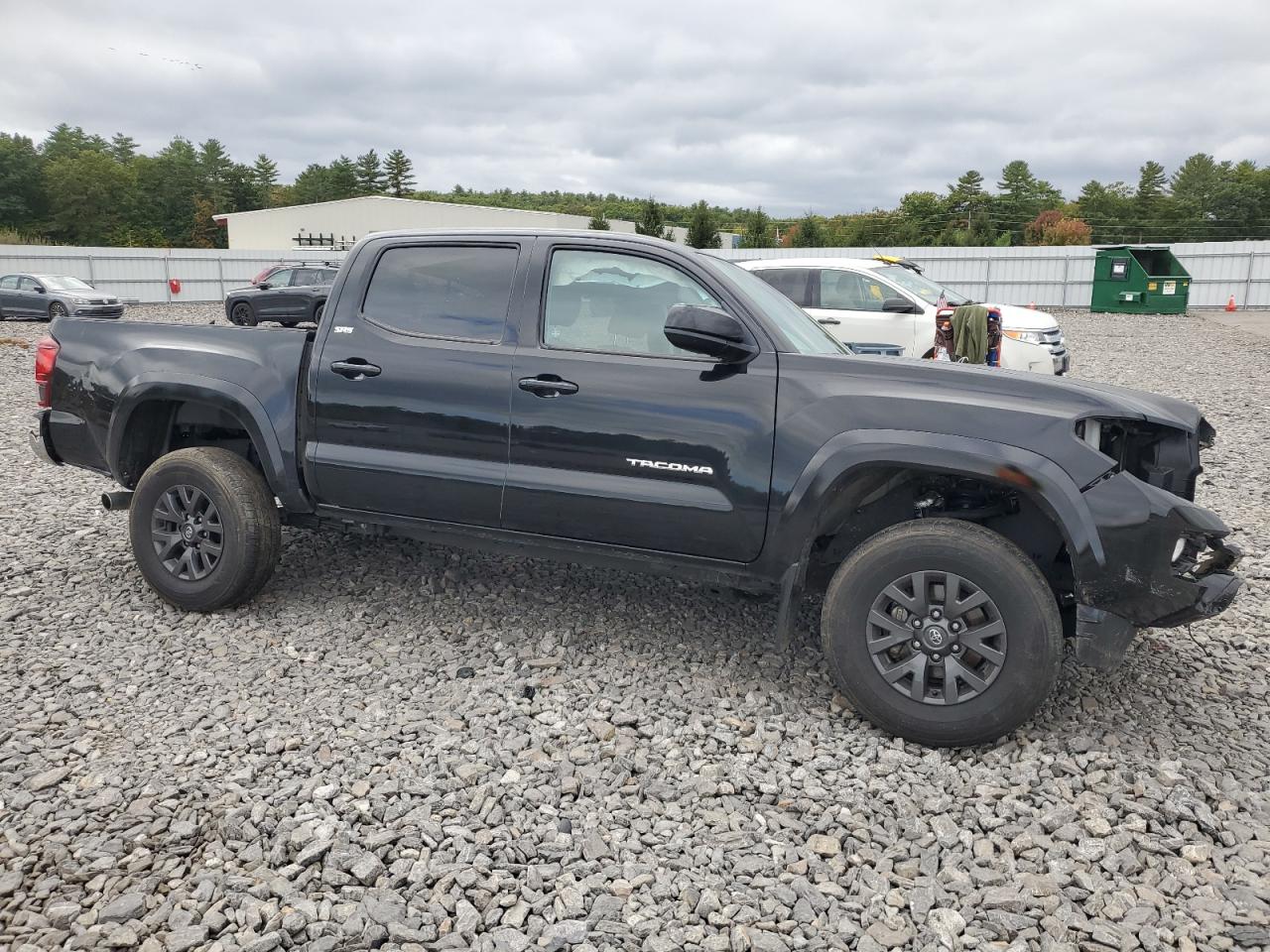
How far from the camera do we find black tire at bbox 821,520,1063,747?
333cm

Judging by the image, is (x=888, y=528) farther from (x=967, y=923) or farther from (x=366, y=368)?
(x=366, y=368)

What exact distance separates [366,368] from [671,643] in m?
1.91

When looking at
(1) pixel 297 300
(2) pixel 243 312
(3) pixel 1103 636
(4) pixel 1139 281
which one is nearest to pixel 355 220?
(2) pixel 243 312

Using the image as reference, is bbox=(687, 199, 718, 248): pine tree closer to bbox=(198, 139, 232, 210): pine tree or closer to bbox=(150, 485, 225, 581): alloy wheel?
bbox=(150, 485, 225, 581): alloy wheel

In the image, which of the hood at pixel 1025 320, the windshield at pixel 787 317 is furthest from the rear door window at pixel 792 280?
the windshield at pixel 787 317

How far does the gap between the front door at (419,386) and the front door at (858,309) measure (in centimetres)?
818

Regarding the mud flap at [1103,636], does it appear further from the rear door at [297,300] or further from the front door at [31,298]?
the front door at [31,298]

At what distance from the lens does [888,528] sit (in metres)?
3.60

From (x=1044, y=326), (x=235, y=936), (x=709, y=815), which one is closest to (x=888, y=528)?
(x=709, y=815)

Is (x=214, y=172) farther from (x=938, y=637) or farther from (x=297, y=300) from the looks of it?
(x=938, y=637)

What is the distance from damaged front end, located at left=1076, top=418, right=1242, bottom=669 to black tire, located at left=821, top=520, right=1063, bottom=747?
157mm

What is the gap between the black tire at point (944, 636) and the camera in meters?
3.33

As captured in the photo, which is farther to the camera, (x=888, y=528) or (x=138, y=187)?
(x=138, y=187)

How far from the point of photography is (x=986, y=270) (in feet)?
94.6
